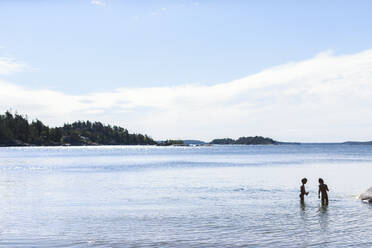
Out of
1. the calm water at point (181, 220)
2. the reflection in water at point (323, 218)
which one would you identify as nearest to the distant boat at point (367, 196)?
the calm water at point (181, 220)

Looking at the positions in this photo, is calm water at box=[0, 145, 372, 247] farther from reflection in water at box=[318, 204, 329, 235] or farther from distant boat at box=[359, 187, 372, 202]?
distant boat at box=[359, 187, 372, 202]

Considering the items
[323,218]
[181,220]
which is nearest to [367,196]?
[323,218]

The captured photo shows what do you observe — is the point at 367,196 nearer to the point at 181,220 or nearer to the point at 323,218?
the point at 323,218

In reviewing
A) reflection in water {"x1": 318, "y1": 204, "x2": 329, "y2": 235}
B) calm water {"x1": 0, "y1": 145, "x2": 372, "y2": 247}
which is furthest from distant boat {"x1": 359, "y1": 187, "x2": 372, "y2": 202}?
reflection in water {"x1": 318, "y1": 204, "x2": 329, "y2": 235}

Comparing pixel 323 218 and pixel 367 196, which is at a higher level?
pixel 367 196

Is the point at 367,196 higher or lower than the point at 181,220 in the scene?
higher

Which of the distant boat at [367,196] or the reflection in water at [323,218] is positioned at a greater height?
the distant boat at [367,196]

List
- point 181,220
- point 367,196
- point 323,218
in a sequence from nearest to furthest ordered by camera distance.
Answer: point 181,220 < point 323,218 < point 367,196

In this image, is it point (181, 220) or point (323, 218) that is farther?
point (323, 218)

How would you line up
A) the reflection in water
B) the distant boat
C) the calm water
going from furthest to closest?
the distant boat
the reflection in water
the calm water

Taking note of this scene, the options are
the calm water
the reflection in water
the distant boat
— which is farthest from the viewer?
the distant boat

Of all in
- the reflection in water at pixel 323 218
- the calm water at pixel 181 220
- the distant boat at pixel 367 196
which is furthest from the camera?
the distant boat at pixel 367 196

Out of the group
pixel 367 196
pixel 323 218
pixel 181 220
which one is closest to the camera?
pixel 181 220

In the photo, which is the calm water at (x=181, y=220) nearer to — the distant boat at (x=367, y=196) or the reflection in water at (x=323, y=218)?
the reflection in water at (x=323, y=218)
